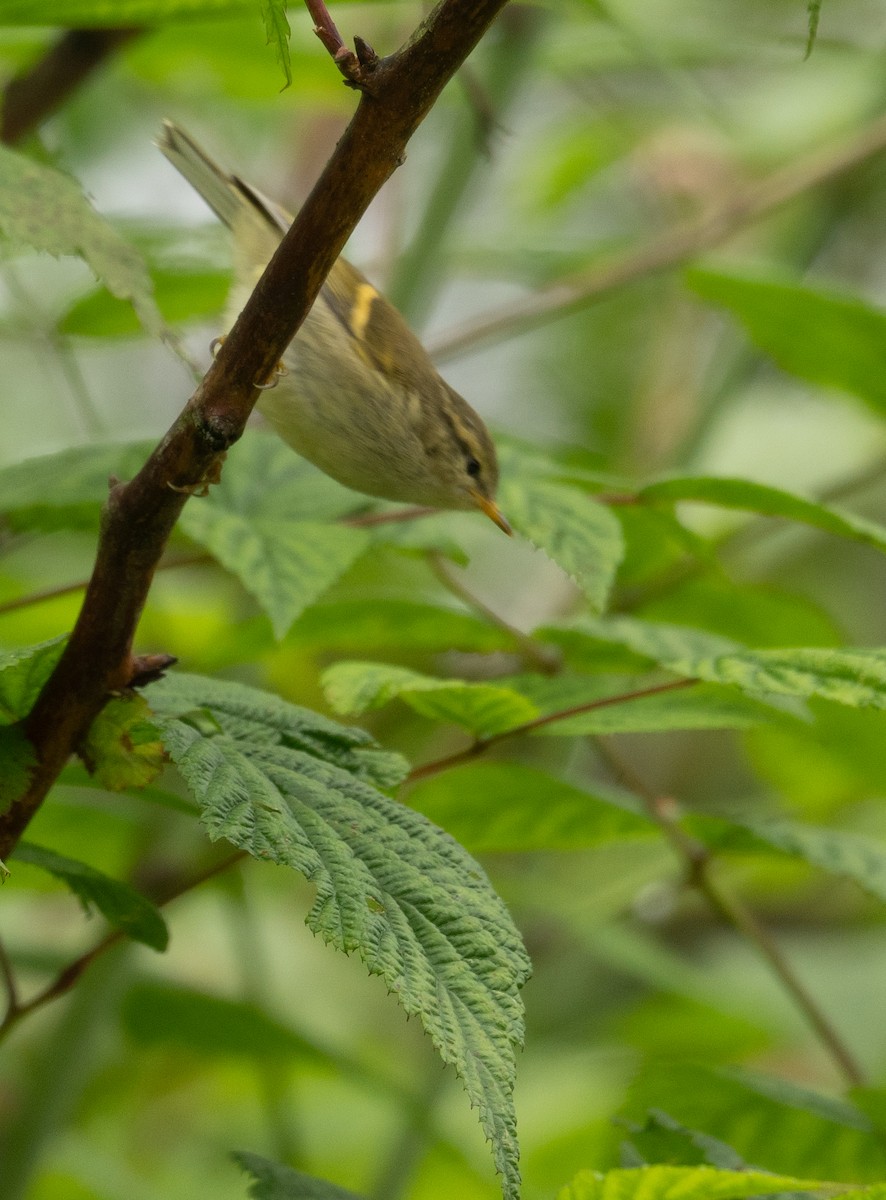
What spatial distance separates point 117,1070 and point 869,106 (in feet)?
9.63

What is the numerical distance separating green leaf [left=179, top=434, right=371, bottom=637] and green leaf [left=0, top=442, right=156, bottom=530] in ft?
0.34

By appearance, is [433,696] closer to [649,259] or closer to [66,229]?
[66,229]

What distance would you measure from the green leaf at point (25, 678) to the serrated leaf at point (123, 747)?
0.17 feet

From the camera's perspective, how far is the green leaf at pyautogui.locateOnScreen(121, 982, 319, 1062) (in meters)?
1.99

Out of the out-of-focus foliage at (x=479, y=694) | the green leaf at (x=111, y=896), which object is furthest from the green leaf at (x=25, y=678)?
the green leaf at (x=111, y=896)

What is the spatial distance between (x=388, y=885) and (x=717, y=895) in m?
0.94

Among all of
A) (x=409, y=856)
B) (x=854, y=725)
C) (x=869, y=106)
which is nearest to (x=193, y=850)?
(x=854, y=725)

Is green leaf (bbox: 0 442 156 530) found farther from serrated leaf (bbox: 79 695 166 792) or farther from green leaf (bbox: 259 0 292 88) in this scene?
green leaf (bbox: 259 0 292 88)

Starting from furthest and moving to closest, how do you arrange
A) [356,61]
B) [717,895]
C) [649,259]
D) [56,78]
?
[649,259] < [56,78] < [717,895] < [356,61]

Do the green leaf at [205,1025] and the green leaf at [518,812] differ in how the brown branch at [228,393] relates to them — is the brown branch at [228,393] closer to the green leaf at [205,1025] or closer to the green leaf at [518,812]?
the green leaf at [518,812]

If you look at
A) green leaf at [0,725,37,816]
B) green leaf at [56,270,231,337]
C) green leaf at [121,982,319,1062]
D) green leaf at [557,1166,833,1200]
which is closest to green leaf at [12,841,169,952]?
green leaf at [0,725,37,816]

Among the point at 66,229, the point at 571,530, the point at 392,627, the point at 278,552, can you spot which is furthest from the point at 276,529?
the point at 66,229

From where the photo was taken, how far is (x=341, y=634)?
5.48ft

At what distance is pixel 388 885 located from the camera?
0.95 m
